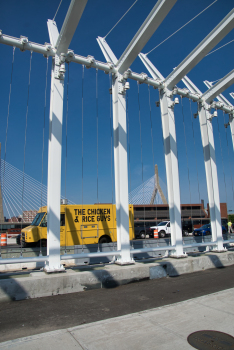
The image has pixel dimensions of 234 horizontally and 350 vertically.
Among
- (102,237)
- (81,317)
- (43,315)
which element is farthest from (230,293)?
(102,237)

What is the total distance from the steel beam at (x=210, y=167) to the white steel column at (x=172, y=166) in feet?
7.16

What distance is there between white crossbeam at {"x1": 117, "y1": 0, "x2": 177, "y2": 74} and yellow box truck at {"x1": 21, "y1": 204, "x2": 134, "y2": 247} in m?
6.75

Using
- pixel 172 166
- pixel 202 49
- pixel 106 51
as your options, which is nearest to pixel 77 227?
pixel 172 166

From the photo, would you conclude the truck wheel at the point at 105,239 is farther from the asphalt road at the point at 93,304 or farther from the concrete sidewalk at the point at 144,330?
the concrete sidewalk at the point at 144,330

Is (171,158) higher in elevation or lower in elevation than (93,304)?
higher

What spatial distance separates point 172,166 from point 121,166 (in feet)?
7.03

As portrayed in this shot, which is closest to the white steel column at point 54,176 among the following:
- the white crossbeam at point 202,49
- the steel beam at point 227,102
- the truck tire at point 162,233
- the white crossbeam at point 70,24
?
the white crossbeam at point 70,24

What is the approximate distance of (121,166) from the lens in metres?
7.34

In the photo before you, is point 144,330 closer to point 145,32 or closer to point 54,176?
point 54,176

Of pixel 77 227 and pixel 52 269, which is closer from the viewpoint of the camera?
pixel 52 269

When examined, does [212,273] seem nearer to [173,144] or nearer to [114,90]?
[173,144]


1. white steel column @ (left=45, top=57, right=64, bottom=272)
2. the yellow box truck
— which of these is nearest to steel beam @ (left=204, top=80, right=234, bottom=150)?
the yellow box truck

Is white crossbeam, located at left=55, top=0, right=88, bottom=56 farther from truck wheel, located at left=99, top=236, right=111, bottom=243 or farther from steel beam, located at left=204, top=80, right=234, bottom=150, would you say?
truck wheel, located at left=99, top=236, right=111, bottom=243

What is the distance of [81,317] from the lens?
3.98 m
